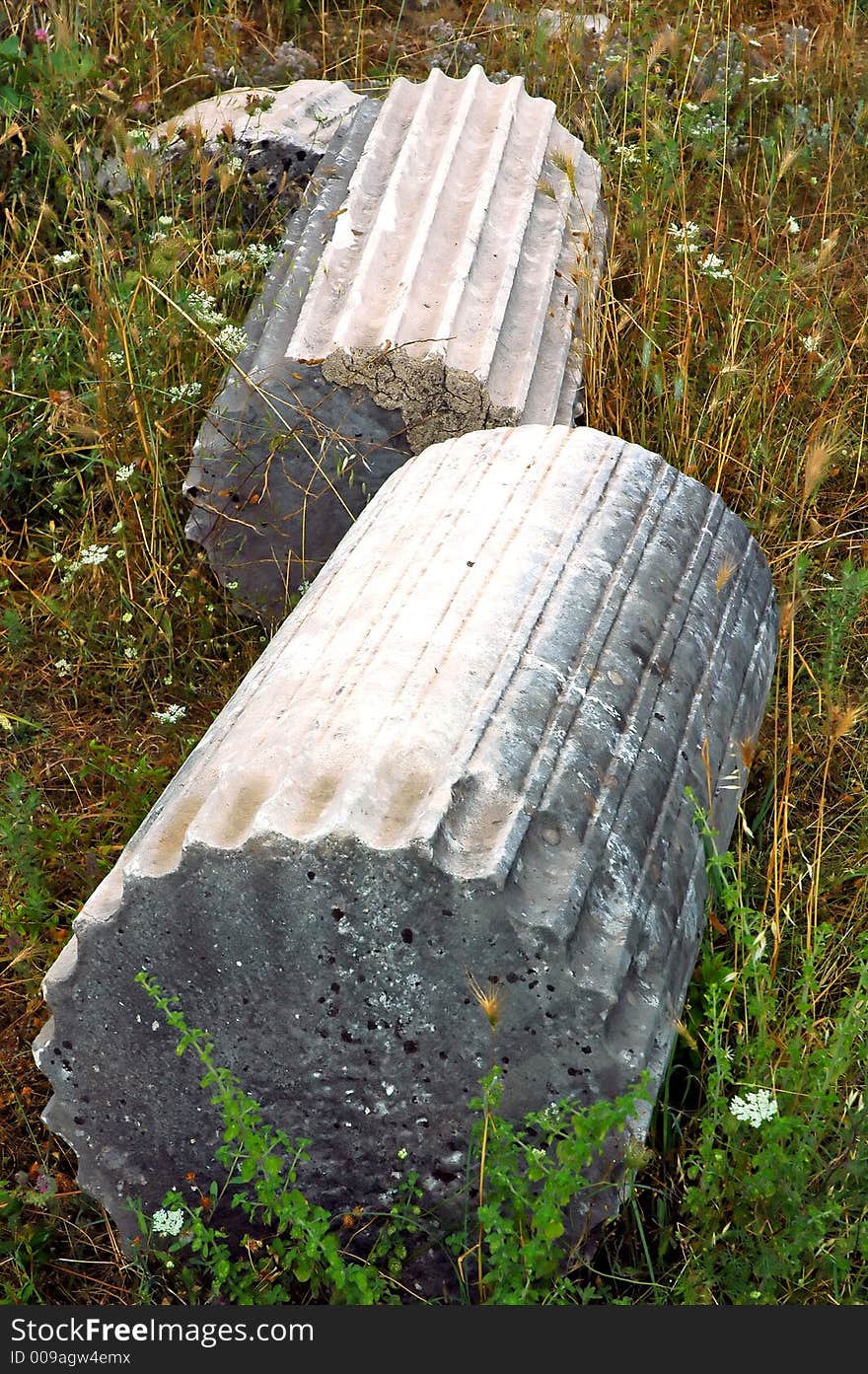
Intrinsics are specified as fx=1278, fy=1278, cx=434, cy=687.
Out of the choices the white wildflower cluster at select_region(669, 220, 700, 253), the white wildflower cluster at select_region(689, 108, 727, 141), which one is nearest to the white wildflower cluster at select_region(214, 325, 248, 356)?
the white wildflower cluster at select_region(669, 220, 700, 253)

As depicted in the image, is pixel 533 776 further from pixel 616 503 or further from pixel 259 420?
pixel 259 420

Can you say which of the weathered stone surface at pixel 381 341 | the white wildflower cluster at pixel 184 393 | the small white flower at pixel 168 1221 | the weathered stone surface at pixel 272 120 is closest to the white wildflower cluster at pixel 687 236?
the weathered stone surface at pixel 381 341

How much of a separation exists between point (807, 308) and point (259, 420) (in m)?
1.65

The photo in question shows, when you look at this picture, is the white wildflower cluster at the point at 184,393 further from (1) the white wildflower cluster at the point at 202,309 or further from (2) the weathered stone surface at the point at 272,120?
(2) the weathered stone surface at the point at 272,120

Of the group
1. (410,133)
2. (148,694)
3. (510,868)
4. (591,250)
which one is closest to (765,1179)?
(510,868)

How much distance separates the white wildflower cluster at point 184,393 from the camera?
324 centimetres

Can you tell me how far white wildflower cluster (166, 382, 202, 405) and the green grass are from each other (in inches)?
2.0

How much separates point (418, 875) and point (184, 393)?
74.3 inches

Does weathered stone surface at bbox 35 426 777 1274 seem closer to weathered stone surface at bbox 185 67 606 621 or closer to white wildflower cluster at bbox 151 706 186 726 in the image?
white wildflower cluster at bbox 151 706 186 726

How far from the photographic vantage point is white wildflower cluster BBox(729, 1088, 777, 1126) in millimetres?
1849

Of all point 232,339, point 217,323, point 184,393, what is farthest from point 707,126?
point 184,393

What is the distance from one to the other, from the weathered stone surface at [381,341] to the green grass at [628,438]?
0.17m

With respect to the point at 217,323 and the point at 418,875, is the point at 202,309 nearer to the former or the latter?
the point at 217,323

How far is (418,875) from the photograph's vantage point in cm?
180
